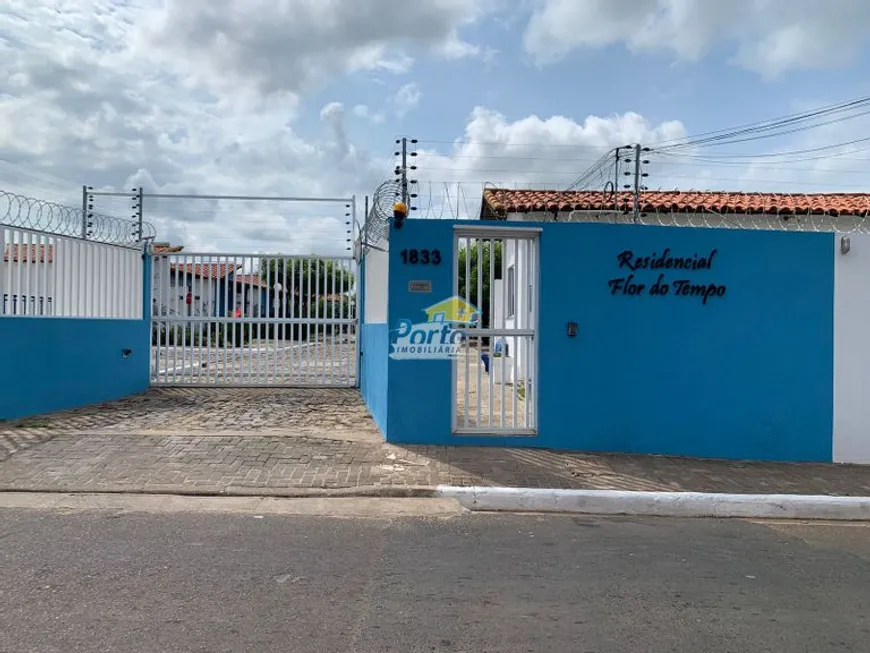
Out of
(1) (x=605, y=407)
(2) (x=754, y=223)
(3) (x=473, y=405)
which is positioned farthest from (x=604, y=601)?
(2) (x=754, y=223)

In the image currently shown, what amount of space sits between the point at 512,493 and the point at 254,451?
282cm

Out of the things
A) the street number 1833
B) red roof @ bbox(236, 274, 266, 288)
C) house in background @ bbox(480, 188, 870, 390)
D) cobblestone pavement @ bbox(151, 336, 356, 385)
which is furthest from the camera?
house in background @ bbox(480, 188, 870, 390)

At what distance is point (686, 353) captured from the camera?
7340 millimetres

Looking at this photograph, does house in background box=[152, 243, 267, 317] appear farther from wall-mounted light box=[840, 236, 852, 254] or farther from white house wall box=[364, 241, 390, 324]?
wall-mounted light box=[840, 236, 852, 254]

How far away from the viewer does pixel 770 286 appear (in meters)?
7.32

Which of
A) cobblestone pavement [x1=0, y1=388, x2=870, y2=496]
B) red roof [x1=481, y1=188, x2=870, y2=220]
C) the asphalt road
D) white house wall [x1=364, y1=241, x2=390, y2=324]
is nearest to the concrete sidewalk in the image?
cobblestone pavement [x1=0, y1=388, x2=870, y2=496]

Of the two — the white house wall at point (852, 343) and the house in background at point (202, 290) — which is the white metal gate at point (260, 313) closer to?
the house in background at point (202, 290)

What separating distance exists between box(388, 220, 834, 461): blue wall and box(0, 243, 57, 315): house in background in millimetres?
5367

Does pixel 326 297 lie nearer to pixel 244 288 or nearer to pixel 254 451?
pixel 244 288

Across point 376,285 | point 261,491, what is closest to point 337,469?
point 261,491

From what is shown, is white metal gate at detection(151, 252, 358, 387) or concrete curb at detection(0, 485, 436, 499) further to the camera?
white metal gate at detection(151, 252, 358, 387)

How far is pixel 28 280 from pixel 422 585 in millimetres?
7367

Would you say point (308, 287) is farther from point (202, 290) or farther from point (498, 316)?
point (498, 316)

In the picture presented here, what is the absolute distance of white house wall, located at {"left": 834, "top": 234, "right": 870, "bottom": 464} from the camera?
7316mm
